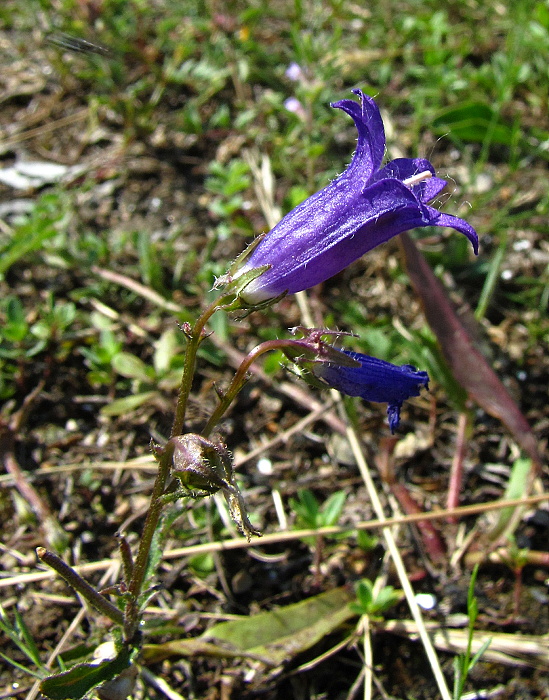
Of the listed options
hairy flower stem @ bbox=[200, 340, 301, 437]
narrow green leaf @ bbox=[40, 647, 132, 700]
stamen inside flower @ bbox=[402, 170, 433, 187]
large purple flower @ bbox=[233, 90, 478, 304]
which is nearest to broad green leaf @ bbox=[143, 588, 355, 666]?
narrow green leaf @ bbox=[40, 647, 132, 700]

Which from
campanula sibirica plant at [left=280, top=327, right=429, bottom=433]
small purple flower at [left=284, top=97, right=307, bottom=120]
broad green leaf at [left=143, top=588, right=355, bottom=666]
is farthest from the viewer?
small purple flower at [left=284, top=97, right=307, bottom=120]

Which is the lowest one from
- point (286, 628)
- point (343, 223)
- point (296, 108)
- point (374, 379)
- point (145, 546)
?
point (286, 628)

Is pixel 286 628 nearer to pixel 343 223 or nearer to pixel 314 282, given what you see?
pixel 314 282

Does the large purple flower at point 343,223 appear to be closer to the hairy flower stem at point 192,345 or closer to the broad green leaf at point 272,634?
the hairy flower stem at point 192,345

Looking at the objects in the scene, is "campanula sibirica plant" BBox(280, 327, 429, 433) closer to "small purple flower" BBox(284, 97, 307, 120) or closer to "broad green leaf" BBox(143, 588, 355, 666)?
"broad green leaf" BBox(143, 588, 355, 666)

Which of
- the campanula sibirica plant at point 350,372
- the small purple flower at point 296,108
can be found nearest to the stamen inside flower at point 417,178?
the campanula sibirica plant at point 350,372

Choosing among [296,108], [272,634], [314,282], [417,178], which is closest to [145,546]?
[272,634]

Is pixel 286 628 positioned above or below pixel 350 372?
below
